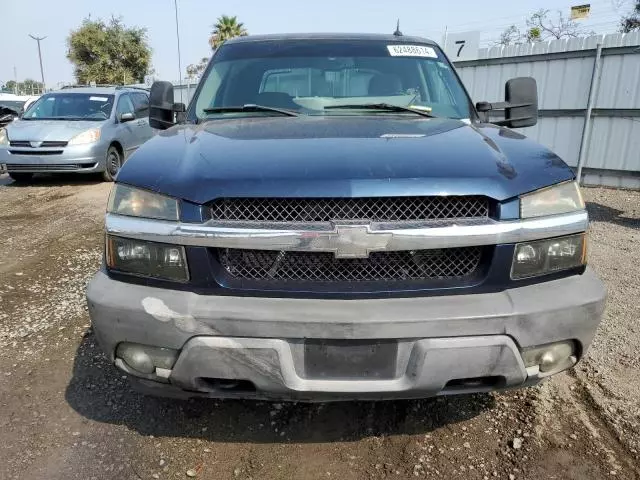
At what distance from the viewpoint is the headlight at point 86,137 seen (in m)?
9.03

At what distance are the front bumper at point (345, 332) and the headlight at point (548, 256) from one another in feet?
0.28

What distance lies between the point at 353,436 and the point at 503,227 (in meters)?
1.21

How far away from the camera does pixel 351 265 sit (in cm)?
195

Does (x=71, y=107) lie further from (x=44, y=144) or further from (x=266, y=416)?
(x=266, y=416)

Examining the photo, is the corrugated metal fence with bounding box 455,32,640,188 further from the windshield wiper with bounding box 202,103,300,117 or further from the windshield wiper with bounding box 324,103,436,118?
the windshield wiper with bounding box 202,103,300,117

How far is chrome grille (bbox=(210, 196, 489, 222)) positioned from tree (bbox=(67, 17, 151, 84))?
38.4m

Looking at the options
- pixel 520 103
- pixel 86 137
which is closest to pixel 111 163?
pixel 86 137

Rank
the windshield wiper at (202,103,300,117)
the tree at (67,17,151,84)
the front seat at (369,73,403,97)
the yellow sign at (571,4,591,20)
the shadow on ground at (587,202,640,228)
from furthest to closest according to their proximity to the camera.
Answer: the tree at (67,17,151,84)
the yellow sign at (571,4,591,20)
the shadow on ground at (587,202,640,228)
the front seat at (369,73,403,97)
the windshield wiper at (202,103,300,117)

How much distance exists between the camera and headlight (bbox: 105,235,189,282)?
195 cm

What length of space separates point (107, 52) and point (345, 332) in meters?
40.5

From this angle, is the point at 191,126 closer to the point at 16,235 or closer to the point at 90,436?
the point at 90,436

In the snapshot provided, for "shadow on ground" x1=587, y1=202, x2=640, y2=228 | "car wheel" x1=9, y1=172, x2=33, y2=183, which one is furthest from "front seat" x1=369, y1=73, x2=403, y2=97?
"car wheel" x1=9, y1=172, x2=33, y2=183

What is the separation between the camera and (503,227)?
1.91 metres

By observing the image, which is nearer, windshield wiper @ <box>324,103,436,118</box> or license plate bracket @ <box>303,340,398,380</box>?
license plate bracket @ <box>303,340,398,380</box>
